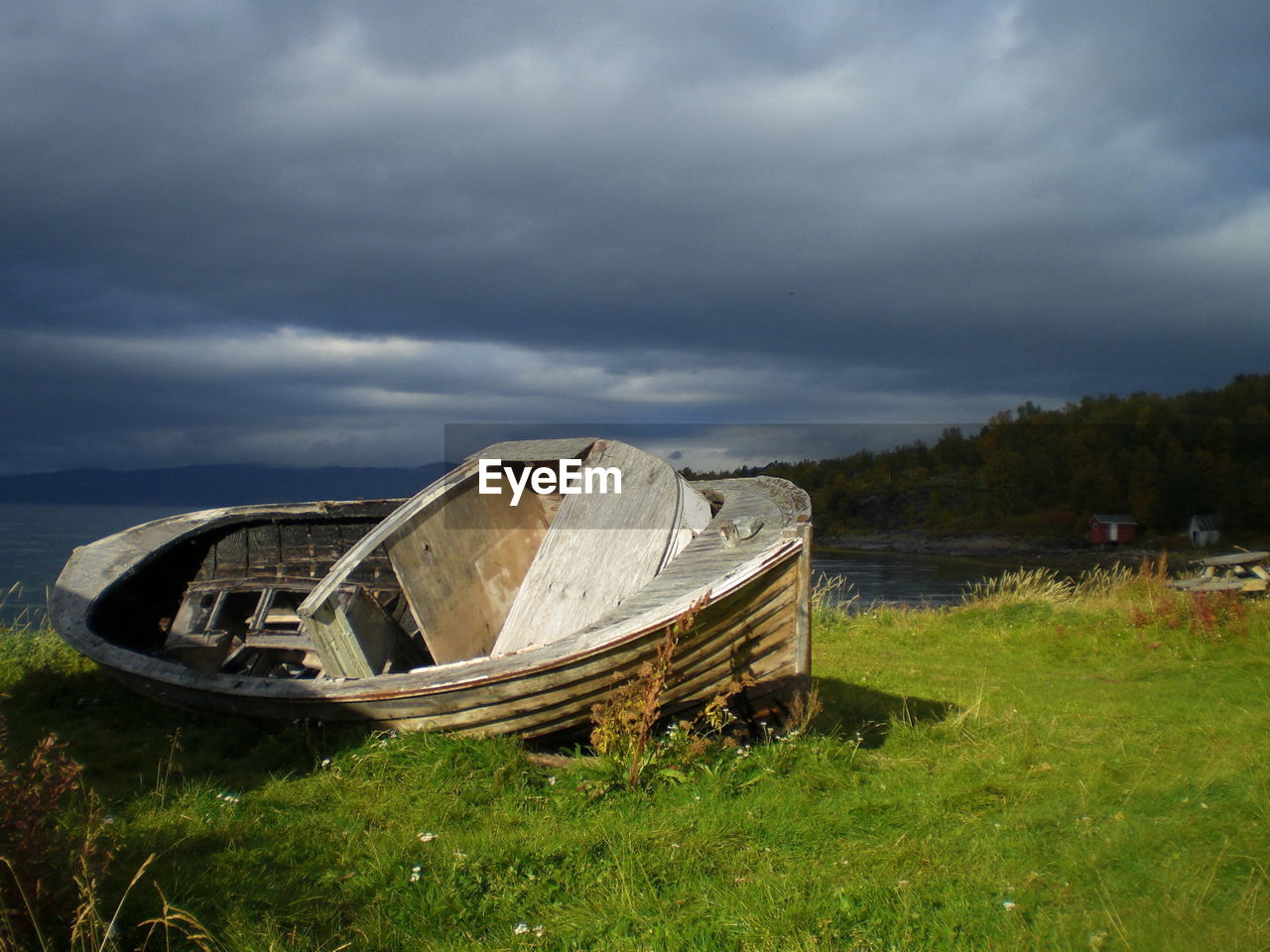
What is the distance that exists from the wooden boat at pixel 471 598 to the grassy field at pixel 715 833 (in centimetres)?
30

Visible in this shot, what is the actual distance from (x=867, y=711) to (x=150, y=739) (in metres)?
4.71

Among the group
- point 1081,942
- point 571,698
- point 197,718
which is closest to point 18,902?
point 571,698

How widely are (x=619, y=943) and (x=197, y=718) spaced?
411cm

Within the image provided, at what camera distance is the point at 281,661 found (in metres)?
7.83

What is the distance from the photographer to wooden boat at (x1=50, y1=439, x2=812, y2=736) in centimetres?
445

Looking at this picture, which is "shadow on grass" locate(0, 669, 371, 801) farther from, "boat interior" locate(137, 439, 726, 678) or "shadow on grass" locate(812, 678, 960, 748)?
"shadow on grass" locate(812, 678, 960, 748)

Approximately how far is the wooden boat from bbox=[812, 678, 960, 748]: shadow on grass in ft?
2.88

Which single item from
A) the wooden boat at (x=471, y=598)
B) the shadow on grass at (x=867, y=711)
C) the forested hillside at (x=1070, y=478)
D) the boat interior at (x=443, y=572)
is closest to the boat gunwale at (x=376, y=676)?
the wooden boat at (x=471, y=598)

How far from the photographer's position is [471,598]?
20.8 feet

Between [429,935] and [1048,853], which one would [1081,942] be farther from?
[429,935]

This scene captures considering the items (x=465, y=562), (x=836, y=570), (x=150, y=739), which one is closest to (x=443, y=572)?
(x=465, y=562)

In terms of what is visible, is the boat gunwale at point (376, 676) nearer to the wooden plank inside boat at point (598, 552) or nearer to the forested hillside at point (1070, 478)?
the wooden plank inside boat at point (598, 552)

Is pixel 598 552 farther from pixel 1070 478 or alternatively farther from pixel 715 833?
pixel 1070 478

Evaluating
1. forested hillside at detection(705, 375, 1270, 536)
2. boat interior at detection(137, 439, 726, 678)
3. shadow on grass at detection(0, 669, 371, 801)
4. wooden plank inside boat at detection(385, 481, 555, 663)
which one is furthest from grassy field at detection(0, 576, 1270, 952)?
forested hillside at detection(705, 375, 1270, 536)
